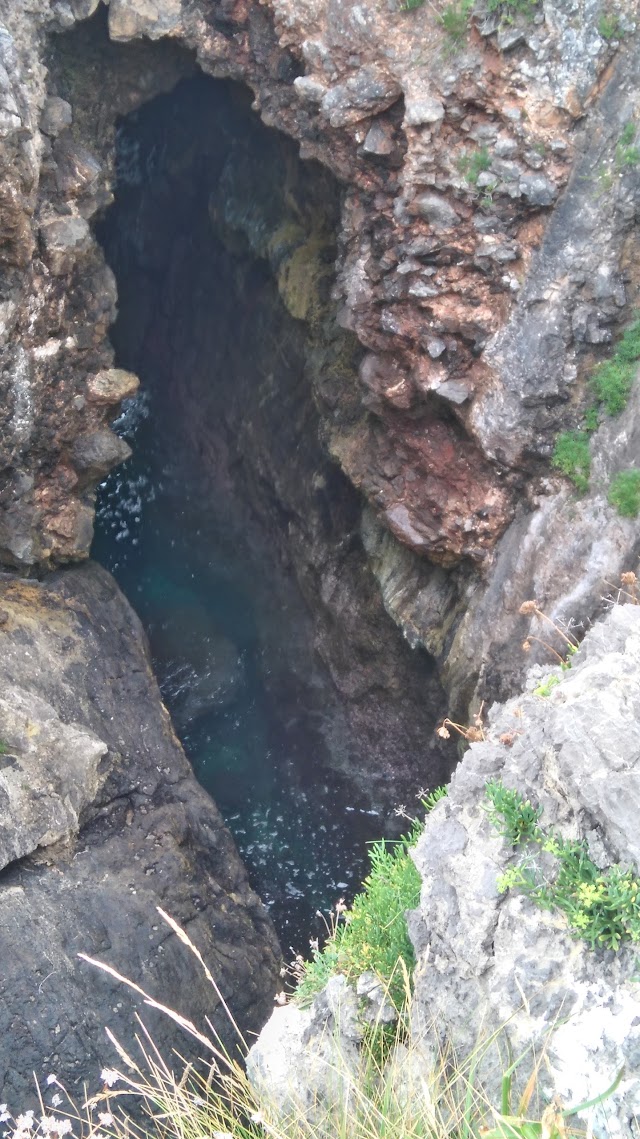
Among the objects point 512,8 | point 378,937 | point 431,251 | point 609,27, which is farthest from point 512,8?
point 378,937

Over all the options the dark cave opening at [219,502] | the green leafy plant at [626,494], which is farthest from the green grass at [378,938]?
the dark cave opening at [219,502]

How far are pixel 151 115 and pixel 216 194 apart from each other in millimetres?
1208

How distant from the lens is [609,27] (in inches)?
263

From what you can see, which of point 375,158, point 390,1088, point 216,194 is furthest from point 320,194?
point 390,1088

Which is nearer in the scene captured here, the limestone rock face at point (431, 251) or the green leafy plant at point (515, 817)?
the green leafy plant at point (515, 817)

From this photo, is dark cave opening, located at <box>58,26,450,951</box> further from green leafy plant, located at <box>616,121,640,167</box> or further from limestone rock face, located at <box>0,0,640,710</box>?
green leafy plant, located at <box>616,121,640,167</box>

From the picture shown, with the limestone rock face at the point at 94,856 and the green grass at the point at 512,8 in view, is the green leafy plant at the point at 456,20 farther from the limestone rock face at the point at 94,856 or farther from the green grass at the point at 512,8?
the limestone rock face at the point at 94,856

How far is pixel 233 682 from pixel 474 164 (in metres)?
6.35

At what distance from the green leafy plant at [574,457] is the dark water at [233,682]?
462 cm

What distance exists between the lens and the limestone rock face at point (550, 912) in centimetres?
302

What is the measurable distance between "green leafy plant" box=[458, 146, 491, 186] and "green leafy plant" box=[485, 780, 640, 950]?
5.21m

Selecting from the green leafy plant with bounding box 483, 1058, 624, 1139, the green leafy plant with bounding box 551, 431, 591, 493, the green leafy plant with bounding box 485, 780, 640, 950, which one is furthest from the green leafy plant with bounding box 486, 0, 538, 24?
the green leafy plant with bounding box 483, 1058, 624, 1139

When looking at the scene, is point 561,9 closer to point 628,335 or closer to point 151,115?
point 628,335

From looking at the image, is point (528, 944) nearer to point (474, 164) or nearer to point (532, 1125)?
point (532, 1125)
